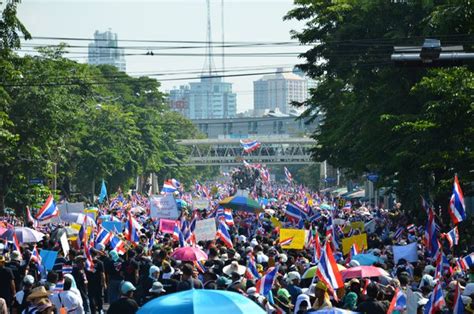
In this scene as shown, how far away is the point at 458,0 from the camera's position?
29.9 metres

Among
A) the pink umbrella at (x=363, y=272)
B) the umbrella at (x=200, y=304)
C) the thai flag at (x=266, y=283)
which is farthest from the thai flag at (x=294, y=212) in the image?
the umbrella at (x=200, y=304)

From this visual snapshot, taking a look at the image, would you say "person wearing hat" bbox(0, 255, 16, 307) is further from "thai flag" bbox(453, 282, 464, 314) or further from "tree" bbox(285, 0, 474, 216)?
"tree" bbox(285, 0, 474, 216)

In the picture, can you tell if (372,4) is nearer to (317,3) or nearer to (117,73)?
(317,3)

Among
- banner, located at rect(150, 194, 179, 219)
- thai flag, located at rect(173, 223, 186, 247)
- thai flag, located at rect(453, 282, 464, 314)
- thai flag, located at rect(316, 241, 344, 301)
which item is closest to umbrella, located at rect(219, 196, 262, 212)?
banner, located at rect(150, 194, 179, 219)

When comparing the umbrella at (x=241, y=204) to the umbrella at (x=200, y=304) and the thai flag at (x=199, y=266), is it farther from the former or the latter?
the umbrella at (x=200, y=304)

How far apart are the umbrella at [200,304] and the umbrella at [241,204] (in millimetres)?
32433

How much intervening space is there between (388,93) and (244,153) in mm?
138879

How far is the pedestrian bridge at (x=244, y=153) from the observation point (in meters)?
165

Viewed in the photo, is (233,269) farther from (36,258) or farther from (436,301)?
(436,301)

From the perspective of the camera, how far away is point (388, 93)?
40.6 m

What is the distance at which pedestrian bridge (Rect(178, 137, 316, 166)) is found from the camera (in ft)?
542

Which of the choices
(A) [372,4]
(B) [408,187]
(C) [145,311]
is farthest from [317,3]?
(C) [145,311]

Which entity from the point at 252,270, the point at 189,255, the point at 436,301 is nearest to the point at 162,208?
the point at 189,255

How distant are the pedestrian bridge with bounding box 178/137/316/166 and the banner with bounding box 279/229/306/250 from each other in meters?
132
